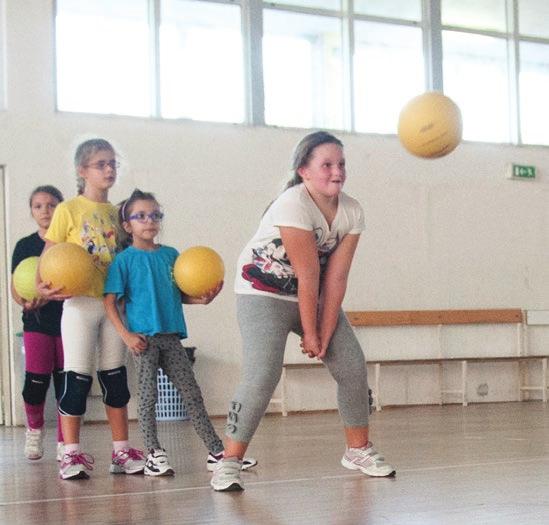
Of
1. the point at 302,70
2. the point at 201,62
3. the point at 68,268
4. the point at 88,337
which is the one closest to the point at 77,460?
the point at 88,337

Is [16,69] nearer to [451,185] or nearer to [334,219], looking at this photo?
[451,185]

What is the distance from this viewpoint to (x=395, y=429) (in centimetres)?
613

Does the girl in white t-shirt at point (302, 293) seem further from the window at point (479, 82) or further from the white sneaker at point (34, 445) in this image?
the window at point (479, 82)

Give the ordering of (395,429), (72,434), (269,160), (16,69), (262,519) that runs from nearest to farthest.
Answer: (262,519) < (72,434) < (395,429) < (16,69) < (269,160)

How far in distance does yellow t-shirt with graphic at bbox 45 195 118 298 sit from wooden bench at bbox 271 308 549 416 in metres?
4.35

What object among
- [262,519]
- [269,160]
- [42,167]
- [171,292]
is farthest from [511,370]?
[262,519]

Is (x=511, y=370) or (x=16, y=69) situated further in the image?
(x=511, y=370)

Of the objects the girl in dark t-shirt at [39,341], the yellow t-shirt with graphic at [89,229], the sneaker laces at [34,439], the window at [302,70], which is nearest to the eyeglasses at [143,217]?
the yellow t-shirt with graphic at [89,229]

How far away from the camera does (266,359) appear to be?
3408 mm

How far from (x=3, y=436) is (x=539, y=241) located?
17.9ft

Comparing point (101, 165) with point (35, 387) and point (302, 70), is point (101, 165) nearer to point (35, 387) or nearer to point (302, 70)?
point (35, 387)

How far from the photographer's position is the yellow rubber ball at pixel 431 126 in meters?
3.82

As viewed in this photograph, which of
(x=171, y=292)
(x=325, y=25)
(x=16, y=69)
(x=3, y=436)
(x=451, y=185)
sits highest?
(x=325, y=25)

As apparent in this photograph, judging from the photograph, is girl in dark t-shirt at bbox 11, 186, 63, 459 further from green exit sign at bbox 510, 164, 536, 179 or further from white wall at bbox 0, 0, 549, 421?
green exit sign at bbox 510, 164, 536, 179
